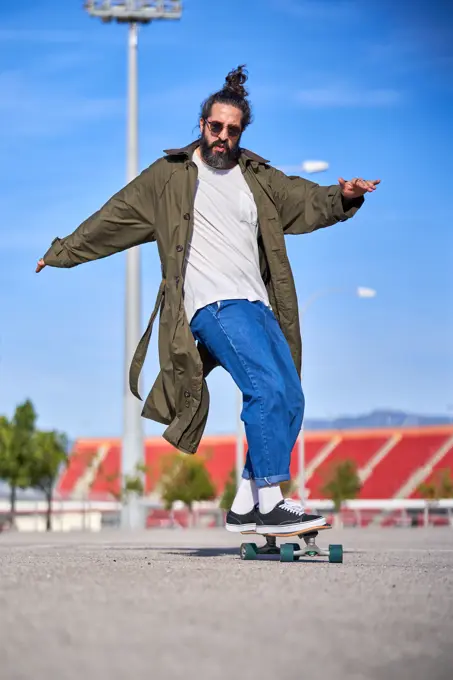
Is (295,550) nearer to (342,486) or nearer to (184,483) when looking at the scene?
(184,483)

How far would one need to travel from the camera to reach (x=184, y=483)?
50438 millimetres

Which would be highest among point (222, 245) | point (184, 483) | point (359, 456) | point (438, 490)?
point (359, 456)

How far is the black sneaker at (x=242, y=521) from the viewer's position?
19.5 feet

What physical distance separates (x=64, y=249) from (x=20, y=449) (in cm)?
3235

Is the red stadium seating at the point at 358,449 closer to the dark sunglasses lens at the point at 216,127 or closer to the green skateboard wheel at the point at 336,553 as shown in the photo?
the dark sunglasses lens at the point at 216,127

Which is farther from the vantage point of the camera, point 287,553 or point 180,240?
point 180,240

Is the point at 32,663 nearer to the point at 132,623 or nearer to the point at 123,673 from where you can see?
the point at 123,673

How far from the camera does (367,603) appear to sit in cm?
354

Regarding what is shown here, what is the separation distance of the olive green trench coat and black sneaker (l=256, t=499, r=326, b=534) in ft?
1.74

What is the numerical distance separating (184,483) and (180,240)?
147 feet

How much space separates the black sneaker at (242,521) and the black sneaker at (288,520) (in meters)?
0.16

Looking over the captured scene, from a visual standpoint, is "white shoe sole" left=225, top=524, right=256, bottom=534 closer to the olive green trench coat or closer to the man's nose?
the olive green trench coat

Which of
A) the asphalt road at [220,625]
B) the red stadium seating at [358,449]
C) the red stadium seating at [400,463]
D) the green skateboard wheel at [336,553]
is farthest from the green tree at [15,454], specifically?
the red stadium seating at [358,449]

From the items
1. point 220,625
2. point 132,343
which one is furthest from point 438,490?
point 220,625
